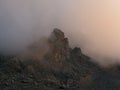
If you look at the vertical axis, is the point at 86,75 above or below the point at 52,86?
above

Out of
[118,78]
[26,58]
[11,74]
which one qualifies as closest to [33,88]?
[11,74]

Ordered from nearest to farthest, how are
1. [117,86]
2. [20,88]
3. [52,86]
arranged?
[20,88], [52,86], [117,86]

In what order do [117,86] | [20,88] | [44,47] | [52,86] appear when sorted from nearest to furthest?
[20,88] → [52,86] → [117,86] → [44,47]

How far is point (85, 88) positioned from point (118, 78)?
121 feet

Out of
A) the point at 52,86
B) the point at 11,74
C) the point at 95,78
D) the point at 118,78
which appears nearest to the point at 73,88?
the point at 52,86

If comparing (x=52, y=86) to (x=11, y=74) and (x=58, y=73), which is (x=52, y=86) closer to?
(x=11, y=74)

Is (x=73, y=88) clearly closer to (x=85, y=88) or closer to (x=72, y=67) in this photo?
(x=85, y=88)

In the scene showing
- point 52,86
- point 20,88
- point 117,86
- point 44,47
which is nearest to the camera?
point 20,88

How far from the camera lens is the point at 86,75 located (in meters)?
184

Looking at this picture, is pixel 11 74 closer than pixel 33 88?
No

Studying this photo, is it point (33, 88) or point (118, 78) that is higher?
point (118, 78)

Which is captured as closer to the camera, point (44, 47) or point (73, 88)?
point (73, 88)

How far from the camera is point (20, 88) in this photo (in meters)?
140

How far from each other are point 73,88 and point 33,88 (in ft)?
49.2
